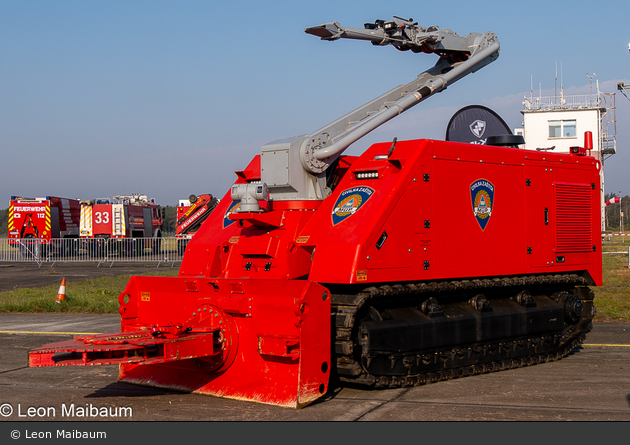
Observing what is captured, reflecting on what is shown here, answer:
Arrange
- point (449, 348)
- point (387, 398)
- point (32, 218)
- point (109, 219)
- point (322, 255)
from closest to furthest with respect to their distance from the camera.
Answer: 1. point (387, 398)
2. point (322, 255)
3. point (449, 348)
4. point (32, 218)
5. point (109, 219)

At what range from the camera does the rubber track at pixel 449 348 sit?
23.5ft

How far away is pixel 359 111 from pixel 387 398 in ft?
12.3

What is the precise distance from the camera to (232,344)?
24.3 feet

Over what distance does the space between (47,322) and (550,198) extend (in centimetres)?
1007

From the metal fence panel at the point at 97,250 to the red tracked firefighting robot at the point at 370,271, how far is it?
2282cm

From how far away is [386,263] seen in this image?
751 cm

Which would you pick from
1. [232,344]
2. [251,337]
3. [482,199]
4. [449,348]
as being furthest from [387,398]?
[482,199]

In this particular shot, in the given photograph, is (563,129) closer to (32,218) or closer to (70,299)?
(32,218)

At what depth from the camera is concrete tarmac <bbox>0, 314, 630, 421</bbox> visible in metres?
6.42

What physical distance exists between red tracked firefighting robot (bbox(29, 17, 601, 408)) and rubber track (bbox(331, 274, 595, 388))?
0.02 meters

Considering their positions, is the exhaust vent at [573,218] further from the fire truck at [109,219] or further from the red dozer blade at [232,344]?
the fire truck at [109,219]

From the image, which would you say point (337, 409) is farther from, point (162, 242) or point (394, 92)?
point (162, 242)

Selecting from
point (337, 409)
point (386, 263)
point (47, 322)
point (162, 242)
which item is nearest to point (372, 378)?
point (337, 409)

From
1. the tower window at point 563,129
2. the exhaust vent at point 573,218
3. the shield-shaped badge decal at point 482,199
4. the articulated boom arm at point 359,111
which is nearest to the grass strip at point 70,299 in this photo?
the articulated boom arm at point 359,111
